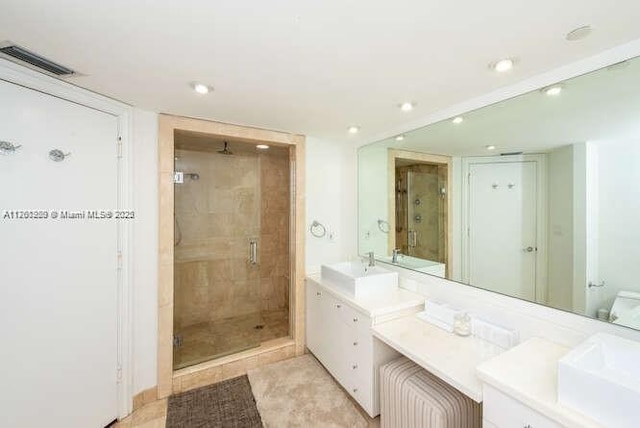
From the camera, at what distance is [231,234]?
11.1 ft

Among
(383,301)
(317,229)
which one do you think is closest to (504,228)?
(383,301)

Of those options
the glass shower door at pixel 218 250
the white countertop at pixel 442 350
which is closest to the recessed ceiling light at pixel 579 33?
the white countertop at pixel 442 350

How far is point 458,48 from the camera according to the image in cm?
122

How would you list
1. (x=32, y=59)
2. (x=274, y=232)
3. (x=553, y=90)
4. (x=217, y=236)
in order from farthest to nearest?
1. (x=274, y=232)
2. (x=217, y=236)
3. (x=553, y=90)
4. (x=32, y=59)

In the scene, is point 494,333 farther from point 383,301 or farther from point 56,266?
point 56,266

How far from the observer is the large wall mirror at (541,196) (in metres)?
1.24

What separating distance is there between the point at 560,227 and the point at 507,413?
3.43 feet

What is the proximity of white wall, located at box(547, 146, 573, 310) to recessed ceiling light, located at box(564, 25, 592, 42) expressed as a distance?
58cm

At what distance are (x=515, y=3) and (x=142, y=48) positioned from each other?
1554 millimetres

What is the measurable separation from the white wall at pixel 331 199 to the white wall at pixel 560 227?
1.72 m

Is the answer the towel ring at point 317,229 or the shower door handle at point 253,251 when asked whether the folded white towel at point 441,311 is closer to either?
the towel ring at point 317,229

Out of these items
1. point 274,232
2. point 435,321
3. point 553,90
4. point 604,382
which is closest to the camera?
point 604,382

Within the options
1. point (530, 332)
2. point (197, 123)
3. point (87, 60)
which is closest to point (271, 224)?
point (197, 123)

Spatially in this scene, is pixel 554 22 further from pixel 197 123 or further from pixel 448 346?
pixel 197 123
